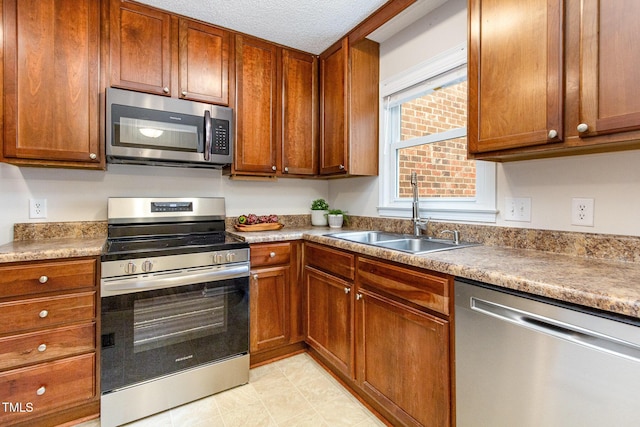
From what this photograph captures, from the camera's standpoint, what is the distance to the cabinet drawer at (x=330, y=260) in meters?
1.82

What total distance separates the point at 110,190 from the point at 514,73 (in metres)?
2.50

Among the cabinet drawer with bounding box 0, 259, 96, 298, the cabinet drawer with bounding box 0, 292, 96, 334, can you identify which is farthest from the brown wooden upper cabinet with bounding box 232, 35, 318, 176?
the cabinet drawer with bounding box 0, 292, 96, 334

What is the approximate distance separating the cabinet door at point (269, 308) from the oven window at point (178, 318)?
0.24m

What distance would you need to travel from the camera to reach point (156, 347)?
1728 mm

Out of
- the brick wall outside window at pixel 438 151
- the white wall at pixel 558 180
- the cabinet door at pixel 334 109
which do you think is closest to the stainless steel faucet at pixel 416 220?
the brick wall outside window at pixel 438 151

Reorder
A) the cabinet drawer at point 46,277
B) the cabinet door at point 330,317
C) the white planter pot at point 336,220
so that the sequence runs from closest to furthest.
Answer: the cabinet drawer at point 46,277 < the cabinet door at point 330,317 < the white planter pot at point 336,220

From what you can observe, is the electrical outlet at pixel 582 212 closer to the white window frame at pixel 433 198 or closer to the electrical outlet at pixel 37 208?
the white window frame at pixel 433 198

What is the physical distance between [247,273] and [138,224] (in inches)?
34.4

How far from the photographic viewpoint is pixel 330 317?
2025 mm

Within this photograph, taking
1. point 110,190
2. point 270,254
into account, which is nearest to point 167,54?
point 110,190

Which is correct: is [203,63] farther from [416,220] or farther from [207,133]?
[416,220]

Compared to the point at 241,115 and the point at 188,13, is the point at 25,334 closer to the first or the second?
the point at 241,115

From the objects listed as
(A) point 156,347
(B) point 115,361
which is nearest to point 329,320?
(A) point 156,347

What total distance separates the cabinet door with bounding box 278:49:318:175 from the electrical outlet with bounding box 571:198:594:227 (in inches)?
72.2
